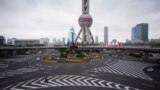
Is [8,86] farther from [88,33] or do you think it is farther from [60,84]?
[88,33]

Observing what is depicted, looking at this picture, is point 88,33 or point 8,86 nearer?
point 8,86

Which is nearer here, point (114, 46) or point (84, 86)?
point (84, 86)

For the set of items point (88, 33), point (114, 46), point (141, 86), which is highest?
point (88, 33)

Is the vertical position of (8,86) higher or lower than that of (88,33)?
lower

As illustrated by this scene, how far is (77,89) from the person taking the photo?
2373cm

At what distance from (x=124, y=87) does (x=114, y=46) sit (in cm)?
5300

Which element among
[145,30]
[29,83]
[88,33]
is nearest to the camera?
[29,83]

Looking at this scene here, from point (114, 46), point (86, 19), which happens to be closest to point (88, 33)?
point (86, 19)

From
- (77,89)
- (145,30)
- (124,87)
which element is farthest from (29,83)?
(145,30)

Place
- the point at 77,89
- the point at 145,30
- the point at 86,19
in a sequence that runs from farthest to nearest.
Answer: the point at 145,30, the point at 86,19, the point at 77,89

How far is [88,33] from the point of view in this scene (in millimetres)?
160375

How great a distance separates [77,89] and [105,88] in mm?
5232

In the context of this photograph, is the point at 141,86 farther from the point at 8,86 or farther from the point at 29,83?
Answer: the point at 8,86

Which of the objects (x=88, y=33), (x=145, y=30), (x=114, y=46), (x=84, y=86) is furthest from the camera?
(x=145, y=30)
